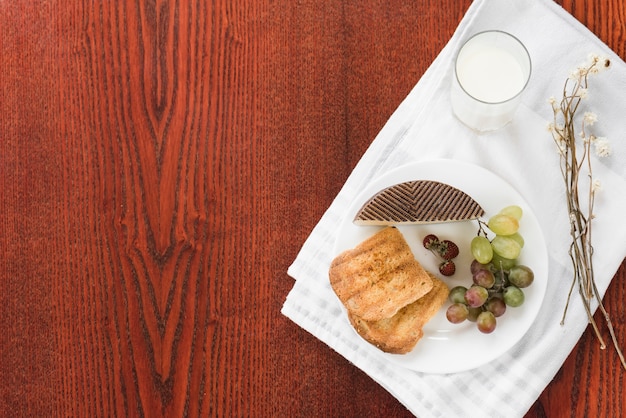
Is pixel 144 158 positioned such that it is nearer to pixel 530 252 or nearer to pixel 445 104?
A: pixel 445 104

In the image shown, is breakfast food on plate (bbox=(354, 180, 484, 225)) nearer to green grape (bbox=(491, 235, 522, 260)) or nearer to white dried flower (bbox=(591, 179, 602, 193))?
green grape (bbox=(491, 235, 522, 260))

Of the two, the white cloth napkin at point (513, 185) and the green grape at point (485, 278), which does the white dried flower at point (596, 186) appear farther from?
the green grape at point (485, 278)

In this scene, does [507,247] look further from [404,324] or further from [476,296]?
[404,324]

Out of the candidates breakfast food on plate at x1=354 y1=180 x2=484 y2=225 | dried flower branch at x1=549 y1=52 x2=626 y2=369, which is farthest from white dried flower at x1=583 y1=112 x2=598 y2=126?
breakfast food on plate at x1=354 y1=180 x2=484 y2=225

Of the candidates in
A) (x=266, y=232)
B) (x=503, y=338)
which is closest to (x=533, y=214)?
(x=503, y=338)

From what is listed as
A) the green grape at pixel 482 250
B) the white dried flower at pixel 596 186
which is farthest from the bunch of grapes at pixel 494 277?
the white dried flower at pixel 596 186
